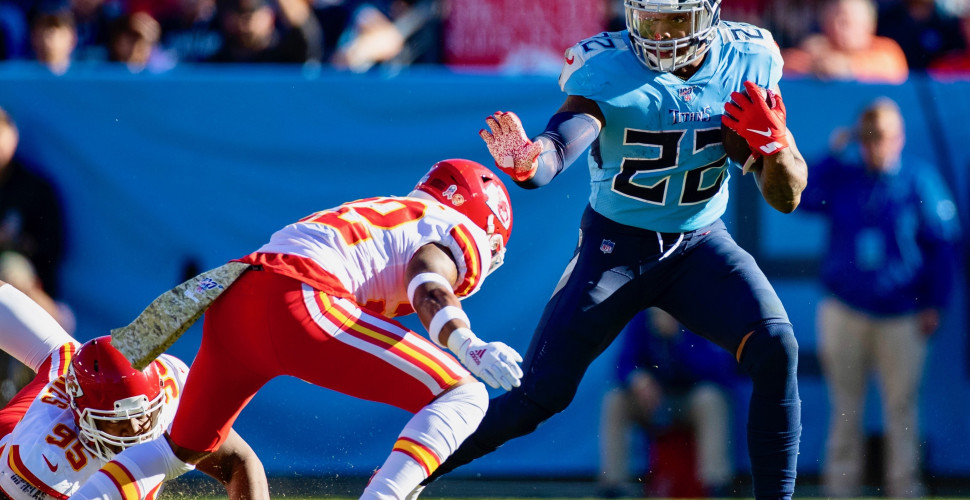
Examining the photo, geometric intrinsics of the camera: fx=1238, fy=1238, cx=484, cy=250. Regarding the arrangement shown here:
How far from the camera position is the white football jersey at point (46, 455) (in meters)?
3.50

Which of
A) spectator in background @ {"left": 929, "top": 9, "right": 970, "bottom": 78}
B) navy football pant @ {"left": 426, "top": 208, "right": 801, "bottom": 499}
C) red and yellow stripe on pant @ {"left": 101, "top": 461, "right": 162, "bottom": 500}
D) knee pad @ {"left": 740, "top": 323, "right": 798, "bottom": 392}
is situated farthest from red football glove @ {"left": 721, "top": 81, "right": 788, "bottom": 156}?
spectator in background @ {"left": 929, "top": 9, "right": 970, "bottom": 78}

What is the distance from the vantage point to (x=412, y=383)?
3.26 meters

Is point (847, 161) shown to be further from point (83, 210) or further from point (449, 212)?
point (83, 210)

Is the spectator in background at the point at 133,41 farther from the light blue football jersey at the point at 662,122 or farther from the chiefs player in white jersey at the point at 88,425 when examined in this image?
the light blue football jersey at the point at 662,122

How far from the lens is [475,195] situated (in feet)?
12.4

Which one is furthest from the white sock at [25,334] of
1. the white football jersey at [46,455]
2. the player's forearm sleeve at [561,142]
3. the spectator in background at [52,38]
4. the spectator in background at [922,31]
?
the spectator in background at [922,31]

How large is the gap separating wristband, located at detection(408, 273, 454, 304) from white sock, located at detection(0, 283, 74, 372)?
1.38 meters

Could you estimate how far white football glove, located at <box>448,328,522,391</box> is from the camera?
3.09 metres

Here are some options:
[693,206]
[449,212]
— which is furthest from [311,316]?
[693,206]

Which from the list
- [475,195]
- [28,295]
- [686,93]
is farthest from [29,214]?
[686,93]

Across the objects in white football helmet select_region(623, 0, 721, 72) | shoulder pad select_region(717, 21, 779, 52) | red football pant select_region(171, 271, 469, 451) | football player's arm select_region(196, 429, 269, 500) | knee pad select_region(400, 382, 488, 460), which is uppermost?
white football helmet select_region(623, 0, 721, 72)

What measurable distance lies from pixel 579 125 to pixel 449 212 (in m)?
0.49

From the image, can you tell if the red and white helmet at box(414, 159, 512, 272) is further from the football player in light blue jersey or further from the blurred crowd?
the blurred crowd

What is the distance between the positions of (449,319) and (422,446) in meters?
0.33
